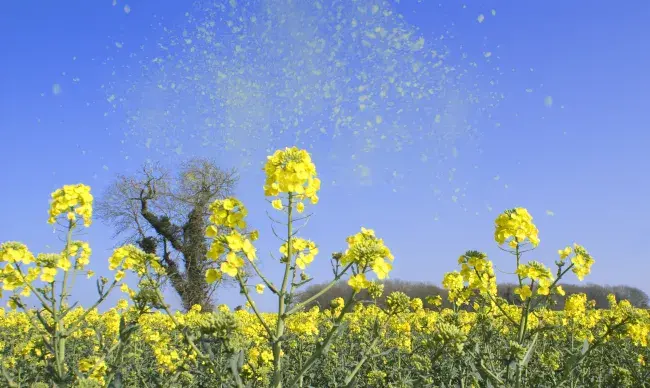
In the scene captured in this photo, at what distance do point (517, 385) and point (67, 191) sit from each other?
→ 4057 millimetres

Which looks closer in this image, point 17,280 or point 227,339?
point 227,339

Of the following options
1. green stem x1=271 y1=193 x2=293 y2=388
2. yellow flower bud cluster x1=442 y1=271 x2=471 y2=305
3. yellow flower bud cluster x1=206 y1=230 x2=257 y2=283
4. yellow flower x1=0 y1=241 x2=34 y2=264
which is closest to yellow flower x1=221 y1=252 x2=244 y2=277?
yellow flower bud cluster x1=206 y1=230 x2=257 y2=283

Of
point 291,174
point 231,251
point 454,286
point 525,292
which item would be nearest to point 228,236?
point 231,251

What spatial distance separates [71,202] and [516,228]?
388 cm

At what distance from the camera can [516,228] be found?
3.97 metres

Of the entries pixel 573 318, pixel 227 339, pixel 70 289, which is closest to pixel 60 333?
pixel 70 289

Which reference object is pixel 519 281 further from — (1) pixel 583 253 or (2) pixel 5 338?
(2) pixel 5 338

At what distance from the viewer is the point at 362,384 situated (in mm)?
7211

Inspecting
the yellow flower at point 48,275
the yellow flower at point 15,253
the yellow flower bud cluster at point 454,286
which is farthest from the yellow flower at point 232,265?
the yellow flower bud cluster at point 454,286

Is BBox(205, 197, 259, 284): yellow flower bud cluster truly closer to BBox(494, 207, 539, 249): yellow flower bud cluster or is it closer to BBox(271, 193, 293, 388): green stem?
BBox(271, 193, 293, 388): green stem

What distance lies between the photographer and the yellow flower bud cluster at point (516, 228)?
3965 mm

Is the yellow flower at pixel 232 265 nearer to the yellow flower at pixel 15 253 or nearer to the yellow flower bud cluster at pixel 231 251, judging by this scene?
the yellow flower bud cluster at pixel 231 251

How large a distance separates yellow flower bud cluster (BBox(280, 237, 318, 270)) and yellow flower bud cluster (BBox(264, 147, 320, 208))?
0.33 m

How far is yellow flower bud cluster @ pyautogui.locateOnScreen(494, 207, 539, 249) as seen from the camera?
396cm
